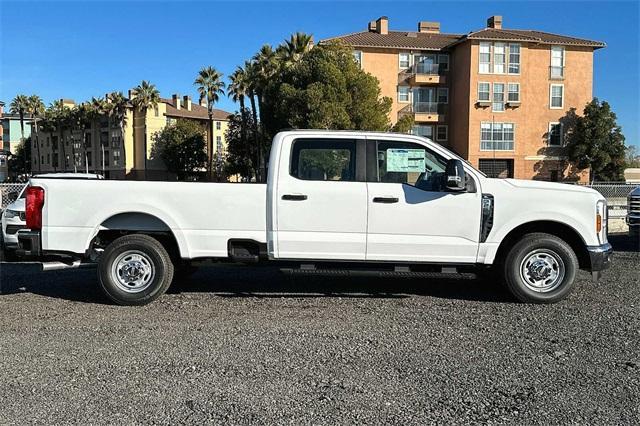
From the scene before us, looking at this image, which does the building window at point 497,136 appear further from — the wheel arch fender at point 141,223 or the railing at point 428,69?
the wheel arch fender at point 141,223

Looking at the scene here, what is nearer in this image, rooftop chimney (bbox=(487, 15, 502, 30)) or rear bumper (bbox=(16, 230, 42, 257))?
rear bumper (bbox=(16, 230, 42, 257))

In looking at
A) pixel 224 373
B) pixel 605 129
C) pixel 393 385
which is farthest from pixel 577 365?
pixel 605 129

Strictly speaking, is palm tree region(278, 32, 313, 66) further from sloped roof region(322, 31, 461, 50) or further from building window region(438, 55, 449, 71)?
building window region(438, 55, 449, 71)

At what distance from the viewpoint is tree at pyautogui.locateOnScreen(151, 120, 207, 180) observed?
7106 centimetres

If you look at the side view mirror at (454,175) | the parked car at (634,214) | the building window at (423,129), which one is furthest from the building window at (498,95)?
the side view mirror at (454,175)

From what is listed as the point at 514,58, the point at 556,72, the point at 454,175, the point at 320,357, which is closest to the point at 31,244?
the point at 320,357

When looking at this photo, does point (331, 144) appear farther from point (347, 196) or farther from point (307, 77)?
point (307, 77)

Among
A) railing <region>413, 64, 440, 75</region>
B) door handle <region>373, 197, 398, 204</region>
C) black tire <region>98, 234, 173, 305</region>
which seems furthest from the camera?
railing <region>413, 64, 440, 75</region>

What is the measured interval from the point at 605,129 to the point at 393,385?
54.0 metres

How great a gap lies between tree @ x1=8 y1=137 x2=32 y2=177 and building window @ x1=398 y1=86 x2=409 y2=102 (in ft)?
244

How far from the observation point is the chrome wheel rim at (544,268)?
22.5ft

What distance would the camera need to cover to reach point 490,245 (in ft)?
22.3

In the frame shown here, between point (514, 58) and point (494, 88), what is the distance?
10.7 feet

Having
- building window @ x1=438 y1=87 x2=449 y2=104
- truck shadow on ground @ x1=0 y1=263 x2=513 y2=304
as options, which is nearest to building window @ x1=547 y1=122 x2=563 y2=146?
building window @ x1=438 y1=87 x2=449 y2=104
